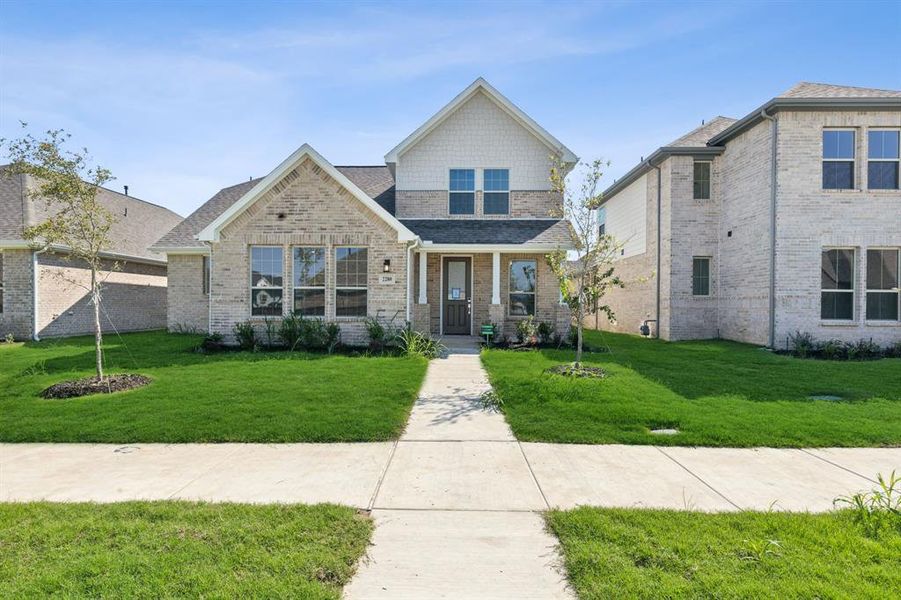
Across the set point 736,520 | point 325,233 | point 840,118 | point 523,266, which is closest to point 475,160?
point 523,266

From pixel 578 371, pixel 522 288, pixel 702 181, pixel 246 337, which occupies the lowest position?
pixel 578 371

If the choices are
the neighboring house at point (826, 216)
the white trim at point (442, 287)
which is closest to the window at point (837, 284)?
the neighboring house at point (826, 216)

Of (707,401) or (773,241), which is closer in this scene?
(707,401)

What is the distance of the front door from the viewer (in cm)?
1593

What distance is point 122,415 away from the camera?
6.92 metres

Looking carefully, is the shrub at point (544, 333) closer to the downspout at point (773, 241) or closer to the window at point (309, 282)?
the downspout at point (773, 241)

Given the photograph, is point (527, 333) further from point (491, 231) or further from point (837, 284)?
point (837, 284)

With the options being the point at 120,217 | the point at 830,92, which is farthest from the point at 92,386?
the point at 830,92

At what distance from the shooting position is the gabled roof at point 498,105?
15727 millimetres

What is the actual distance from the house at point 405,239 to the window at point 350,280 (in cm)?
3

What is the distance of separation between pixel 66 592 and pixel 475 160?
1526 cm

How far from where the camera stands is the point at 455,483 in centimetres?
479

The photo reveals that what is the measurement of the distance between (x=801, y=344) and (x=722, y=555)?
40.5ft

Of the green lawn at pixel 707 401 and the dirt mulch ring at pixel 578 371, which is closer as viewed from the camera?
the green lawn at pixel 707 401
